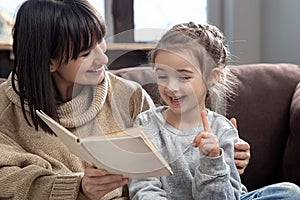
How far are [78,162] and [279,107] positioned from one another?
73 cm

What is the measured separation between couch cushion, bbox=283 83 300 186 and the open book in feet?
2.56

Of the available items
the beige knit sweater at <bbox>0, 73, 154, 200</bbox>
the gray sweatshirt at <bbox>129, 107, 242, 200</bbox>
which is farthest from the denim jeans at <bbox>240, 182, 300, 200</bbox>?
the beige knit sweater at <bbox>0, 73, 154, 200</bbox>

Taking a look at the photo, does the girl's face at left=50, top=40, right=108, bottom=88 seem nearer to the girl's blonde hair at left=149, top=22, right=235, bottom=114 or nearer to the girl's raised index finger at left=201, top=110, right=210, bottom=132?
the girl's blonde hair at left=149, top=22, right=235, bottom=114

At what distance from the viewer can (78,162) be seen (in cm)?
128

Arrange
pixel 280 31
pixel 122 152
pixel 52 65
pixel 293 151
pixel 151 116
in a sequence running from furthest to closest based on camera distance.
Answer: pixel 280 31 < pixel 293 151 < pixel 52 65 < pixel 151 116 < pixel 122 152

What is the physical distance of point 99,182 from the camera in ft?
3.40

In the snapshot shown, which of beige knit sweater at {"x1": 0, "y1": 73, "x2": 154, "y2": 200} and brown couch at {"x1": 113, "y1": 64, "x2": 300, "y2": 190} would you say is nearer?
beige knit sweater at {"x1": 0, "y1": 73, "x2": 154, "y2": 200}

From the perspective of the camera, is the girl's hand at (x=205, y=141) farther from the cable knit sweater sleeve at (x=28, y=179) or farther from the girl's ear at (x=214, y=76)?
the cable knit sweater sleeve at (x=28, y=179)

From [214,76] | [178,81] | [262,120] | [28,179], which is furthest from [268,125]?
[28,179]

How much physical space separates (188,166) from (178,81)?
219mm

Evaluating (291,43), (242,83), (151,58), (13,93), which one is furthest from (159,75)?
(291,43)

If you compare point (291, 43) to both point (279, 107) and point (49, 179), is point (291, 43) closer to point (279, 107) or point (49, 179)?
point (279, 107)

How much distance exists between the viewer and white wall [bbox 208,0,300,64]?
234 cm

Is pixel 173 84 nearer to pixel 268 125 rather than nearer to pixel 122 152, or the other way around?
pixel 122 152
